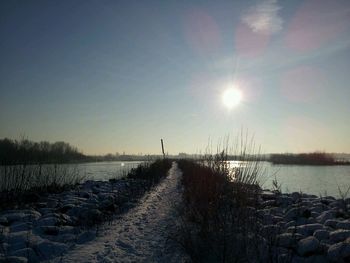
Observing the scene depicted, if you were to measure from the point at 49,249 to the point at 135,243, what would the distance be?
4.60ft

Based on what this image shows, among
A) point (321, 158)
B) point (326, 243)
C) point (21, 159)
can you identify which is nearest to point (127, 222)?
point (326, 243)

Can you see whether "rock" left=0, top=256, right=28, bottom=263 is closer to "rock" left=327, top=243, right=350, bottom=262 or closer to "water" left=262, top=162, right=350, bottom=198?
"rock" left=327, top=243, right=350, bottom=262

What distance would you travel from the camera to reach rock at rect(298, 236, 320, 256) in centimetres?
446

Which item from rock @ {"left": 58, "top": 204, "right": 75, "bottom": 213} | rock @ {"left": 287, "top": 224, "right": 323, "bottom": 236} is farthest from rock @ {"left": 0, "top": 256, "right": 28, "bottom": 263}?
rock @ {"left": 287, "top": 224, "right": 323, "bottom": 236}

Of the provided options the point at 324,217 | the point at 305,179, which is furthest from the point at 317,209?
the point at 305,179

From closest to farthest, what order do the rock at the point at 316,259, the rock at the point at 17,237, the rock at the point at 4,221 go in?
the rock at the point at 316,259 < the rock at the point at 17,237 < the rock at the point at 4,221

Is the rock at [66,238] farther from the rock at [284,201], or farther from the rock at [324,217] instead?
the rock at [284,201]

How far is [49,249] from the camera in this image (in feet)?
14.9

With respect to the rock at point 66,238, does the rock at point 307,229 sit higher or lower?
higher

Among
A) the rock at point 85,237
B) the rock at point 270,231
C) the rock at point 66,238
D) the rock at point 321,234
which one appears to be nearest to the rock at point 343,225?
the rock at point 321,234

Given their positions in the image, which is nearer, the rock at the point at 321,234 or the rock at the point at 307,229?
the rock at the point at 321,234

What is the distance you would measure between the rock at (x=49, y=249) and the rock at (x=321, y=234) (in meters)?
4.04

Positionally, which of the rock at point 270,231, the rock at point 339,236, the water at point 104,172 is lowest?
the water at point 104,172

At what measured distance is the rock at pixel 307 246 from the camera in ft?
14.6
